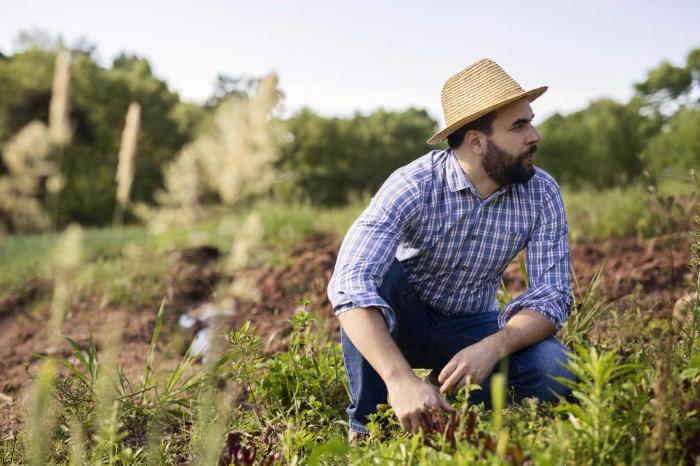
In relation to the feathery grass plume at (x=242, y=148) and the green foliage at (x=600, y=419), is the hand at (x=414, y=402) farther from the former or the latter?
the feathery grass plume at (x=242, y=148)

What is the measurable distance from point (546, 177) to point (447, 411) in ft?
4.59

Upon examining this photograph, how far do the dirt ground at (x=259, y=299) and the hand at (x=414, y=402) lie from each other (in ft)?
5.16

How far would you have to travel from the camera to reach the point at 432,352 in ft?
8.95

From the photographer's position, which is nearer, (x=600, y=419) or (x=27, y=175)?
(x=600, y=419)

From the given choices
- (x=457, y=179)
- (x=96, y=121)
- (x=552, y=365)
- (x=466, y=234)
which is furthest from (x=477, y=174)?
(x=96, y=121)

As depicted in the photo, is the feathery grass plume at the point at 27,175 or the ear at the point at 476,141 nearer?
the feathery grass plume at the point at 27,175

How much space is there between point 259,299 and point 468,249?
2.26m

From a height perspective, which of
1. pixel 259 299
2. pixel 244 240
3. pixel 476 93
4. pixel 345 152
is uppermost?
pixel 345 152

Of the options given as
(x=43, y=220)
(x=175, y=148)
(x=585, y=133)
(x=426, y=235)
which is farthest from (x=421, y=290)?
(x=585, y=133)

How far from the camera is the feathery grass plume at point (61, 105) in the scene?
1708mm

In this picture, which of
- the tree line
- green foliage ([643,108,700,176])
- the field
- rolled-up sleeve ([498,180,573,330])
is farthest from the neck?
green foliage ([643,108,700,176])

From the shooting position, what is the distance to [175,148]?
77.7 ft

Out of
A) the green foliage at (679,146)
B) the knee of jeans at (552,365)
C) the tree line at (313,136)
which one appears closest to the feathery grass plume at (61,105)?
the knee of jeans at (552,365)

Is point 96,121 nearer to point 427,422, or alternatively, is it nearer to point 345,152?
point 345,152
